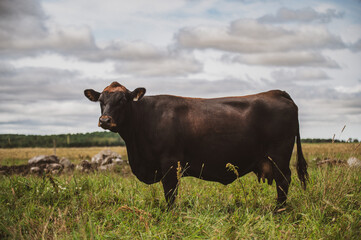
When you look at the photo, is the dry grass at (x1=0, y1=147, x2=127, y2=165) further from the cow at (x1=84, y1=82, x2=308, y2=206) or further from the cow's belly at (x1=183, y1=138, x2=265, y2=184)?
the cow's belly at (x1=183, y1=138, x2=265, y2=184)

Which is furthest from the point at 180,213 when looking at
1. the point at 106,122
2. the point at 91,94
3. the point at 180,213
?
the point at 91,94

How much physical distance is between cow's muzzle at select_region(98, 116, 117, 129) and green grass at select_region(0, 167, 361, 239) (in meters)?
1.14

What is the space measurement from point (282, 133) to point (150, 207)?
10.3 feet

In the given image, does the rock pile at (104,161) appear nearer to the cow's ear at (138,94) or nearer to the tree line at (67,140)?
the cow's ear at (138,94)

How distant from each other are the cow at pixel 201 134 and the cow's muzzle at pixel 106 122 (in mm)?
165

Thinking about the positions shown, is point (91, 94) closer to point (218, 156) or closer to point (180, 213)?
point (218, 156)

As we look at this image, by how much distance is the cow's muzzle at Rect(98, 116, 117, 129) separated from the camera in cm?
663

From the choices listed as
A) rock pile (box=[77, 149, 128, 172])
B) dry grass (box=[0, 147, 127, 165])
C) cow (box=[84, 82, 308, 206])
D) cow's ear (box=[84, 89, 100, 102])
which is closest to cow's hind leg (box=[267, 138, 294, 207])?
cow (box=[84, 82, 308, 206])

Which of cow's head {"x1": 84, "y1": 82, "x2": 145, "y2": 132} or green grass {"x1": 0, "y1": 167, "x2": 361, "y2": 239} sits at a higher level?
cow's head {"x1": 84, "y1": 82, "x2": 145, "y2": 132}

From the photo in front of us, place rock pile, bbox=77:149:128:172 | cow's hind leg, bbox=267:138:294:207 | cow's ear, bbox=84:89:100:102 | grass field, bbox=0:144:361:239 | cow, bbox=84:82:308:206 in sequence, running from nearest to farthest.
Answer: grass field, bbox=0:144:361:239 → cow, bbox=84:82:308:206 → cow's hind leg, bbox=267:138:294:207 → cow's ear, bbox=84:89:100:102 → rock pile, bbox=77:149:128:172

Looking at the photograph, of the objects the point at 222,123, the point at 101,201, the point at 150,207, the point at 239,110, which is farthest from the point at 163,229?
the point at 239,110

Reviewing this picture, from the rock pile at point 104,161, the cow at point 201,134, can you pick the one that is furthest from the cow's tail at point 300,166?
the rock pile at point 104,161

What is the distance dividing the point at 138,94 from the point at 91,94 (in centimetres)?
112

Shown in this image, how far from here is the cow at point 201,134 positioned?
7113mm
